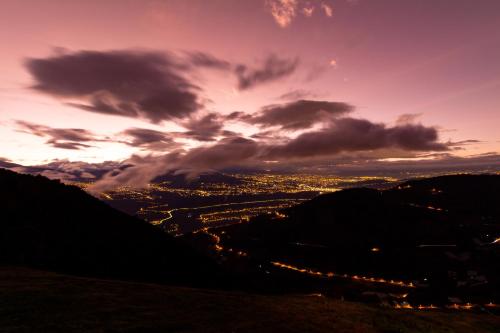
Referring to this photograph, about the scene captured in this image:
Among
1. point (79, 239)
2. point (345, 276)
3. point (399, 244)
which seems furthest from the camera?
point (399, 244)

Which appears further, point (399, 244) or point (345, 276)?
point (399, 244)

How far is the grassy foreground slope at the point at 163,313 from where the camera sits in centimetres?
1891

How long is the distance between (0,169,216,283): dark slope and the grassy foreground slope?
14.0m

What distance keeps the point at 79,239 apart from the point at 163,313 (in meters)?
44.4

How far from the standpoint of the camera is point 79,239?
57344mm

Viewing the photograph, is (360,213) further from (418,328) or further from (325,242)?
(418,328)

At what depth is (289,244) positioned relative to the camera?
162 meters

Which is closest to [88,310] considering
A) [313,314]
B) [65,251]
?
[313,314]

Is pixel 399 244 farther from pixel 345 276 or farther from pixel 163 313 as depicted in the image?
pixel 163 313

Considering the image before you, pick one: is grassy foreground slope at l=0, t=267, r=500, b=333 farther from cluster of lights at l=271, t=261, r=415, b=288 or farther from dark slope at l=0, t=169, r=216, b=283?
cluster of lights at l=271, t=261, r=415, b=288

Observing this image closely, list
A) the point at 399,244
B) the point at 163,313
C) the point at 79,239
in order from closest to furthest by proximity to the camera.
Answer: the point at 163,313 → the point at 79,239 → the point at 399,244

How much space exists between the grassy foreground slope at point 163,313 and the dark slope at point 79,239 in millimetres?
13962

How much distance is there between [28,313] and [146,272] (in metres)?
39.6

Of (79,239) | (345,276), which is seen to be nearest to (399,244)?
(345,276)
